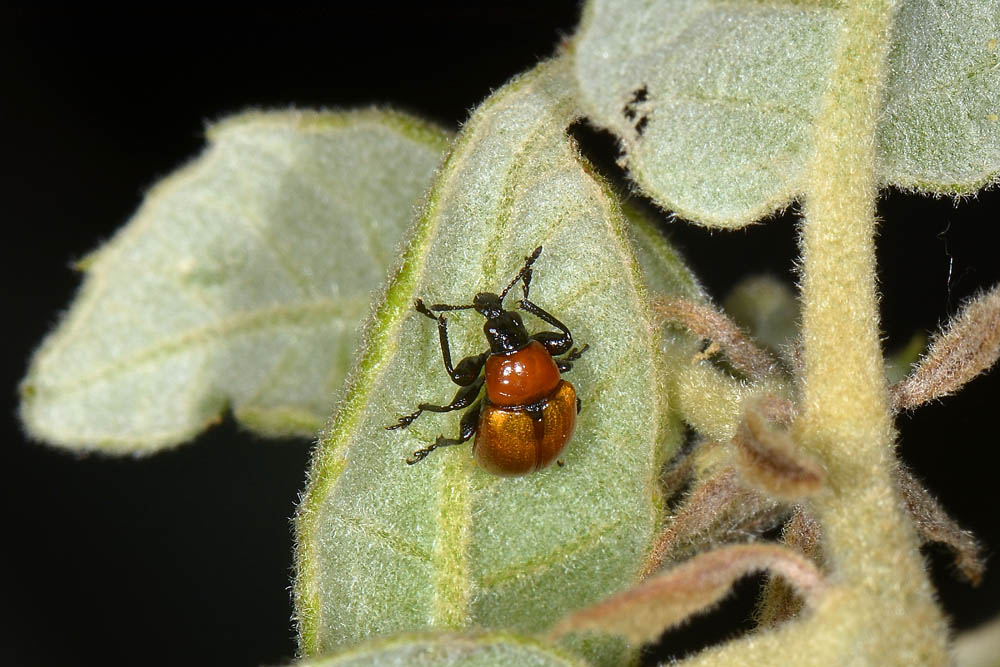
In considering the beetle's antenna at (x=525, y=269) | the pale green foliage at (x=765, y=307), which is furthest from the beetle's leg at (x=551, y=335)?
the pale green foliage at (x=765, y=307)

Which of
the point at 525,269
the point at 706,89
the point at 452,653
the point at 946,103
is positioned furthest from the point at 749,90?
the point at 452,653

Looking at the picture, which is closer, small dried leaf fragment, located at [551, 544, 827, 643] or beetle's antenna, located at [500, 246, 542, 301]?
small dried leaf fragment, located at [551, 544, 827, 643]

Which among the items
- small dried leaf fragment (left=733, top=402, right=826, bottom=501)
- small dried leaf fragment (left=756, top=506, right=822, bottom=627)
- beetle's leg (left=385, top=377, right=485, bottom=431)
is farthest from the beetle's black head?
small dried leaf fragment (left=756, top=506, right=822, bottom=627)

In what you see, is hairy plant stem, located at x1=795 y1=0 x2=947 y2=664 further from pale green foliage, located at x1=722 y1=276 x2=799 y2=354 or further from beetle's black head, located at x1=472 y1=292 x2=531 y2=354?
pale green foliage, located at x1=722 y1=276 x2=799 y2=354

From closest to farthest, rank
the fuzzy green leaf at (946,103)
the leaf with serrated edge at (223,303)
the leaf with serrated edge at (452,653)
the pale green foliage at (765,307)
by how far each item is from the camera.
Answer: the leaf with serrated edge at (452,653) < the fuzzy green leaf at (946,103) < the pale green foliage at (765,307) < the leaf with serrated edge at (223,303)

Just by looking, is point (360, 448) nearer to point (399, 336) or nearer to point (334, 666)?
point (399, 336)

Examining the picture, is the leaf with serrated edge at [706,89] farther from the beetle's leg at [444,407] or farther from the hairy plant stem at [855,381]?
the beetle's leg at [444,407]
